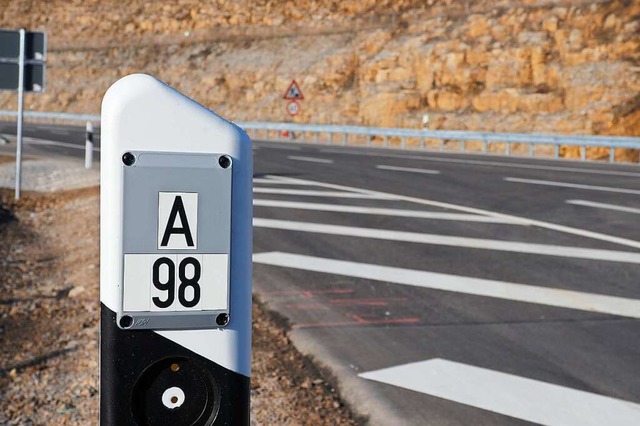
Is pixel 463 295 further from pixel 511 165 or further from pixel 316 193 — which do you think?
pixel 511 165

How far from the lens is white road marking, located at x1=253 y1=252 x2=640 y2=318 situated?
6777 millimetres

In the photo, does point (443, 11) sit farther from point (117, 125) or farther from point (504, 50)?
point (117, 125)

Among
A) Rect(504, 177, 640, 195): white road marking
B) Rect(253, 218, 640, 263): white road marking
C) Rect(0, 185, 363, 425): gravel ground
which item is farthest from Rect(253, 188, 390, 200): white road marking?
Rect(0, 185, 363, 425): gravel ground

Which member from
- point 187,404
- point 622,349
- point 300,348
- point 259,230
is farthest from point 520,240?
point 187,404

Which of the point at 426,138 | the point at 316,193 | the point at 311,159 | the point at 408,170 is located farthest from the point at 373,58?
the point at 316,193

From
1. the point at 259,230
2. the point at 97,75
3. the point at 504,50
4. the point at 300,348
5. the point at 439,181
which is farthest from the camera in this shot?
the point at 97,75

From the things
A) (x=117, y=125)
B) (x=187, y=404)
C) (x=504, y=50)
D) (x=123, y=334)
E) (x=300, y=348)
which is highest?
(x=504, y=50)

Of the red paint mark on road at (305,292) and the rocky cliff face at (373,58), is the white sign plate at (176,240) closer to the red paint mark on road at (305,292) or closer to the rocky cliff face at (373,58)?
the red paint mark on road at (305,292)

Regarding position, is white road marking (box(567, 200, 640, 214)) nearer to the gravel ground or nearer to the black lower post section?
the gravel ground

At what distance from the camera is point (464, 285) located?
7387 millimetres

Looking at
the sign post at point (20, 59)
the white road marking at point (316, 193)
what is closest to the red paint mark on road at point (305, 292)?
the white road marking at point (316, 193)

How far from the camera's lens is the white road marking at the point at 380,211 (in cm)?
1101

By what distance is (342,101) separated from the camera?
122 ft

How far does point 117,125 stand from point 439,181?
45.7 ft
